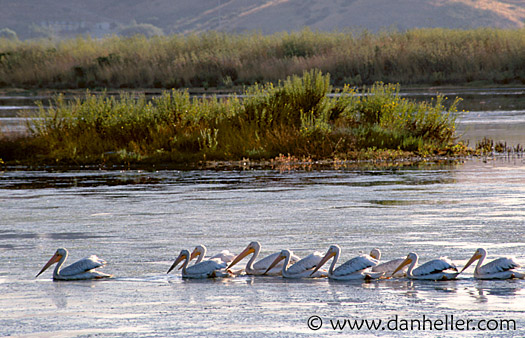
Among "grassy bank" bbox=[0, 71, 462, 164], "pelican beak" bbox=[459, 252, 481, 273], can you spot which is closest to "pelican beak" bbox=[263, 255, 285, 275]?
"pelican beak" bbox=[459, 252, 481, 273]

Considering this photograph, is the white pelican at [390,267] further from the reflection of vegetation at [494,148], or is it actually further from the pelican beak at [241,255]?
the reflection of vegetation at [494,148]

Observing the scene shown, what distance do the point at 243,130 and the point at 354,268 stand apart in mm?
14723

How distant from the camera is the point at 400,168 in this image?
72.4 ft

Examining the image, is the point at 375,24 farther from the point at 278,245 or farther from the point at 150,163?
the point at 278,245

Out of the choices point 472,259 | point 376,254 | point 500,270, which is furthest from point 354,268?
point 500,270

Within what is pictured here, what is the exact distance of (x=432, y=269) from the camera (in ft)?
32.7

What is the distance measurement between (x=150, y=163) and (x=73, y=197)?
6285mm

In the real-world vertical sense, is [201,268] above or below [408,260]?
below

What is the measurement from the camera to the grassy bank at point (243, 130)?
79.6 feet

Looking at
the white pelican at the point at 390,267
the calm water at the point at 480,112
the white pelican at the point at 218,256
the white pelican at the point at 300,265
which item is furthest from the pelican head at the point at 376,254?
the calm water at the point at 480,112

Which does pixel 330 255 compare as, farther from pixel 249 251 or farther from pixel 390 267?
pixel 249 251

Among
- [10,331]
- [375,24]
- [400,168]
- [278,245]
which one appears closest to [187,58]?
[400,168]

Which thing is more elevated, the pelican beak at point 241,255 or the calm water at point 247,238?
the pelican beak at point 241,255

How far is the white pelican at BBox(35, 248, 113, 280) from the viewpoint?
34.5 ft
